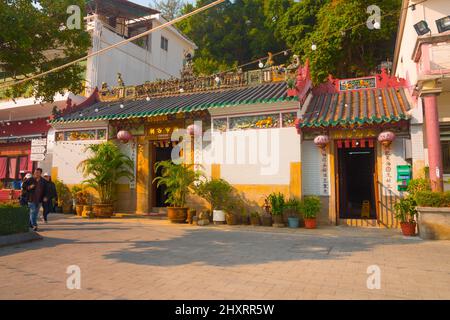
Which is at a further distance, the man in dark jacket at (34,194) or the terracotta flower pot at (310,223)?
the terracotta flower pot at (310,223)

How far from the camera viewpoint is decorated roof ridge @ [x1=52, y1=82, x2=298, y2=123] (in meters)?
10.7

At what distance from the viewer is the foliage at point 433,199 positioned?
7.86 metres

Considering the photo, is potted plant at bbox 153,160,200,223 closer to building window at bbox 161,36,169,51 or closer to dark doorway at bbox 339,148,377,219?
dark doorway at bbox 339,148,377,219

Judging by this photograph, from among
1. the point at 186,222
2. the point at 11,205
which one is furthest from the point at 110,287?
the point at 186,222

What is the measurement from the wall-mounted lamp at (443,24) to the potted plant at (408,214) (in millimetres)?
5138

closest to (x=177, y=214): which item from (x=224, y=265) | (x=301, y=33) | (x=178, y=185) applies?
(x=178, y=185)

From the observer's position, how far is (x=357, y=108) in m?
10.4

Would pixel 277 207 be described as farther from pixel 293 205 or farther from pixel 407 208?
pixel 407 208

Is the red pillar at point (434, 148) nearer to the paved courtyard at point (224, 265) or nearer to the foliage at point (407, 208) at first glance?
the foliage at point (407, 208)

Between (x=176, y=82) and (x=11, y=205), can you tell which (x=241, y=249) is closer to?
(x=11, y=205)

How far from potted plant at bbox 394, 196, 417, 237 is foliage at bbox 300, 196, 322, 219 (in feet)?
6.88

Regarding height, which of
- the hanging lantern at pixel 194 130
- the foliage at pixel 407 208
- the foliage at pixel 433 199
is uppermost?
the hanging lantern at pixel 194 130

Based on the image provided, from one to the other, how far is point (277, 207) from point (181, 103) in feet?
17.2

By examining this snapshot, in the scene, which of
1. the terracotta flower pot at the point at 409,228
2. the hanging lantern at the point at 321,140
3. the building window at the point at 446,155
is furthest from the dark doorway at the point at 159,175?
the building window at the point at 446,155
